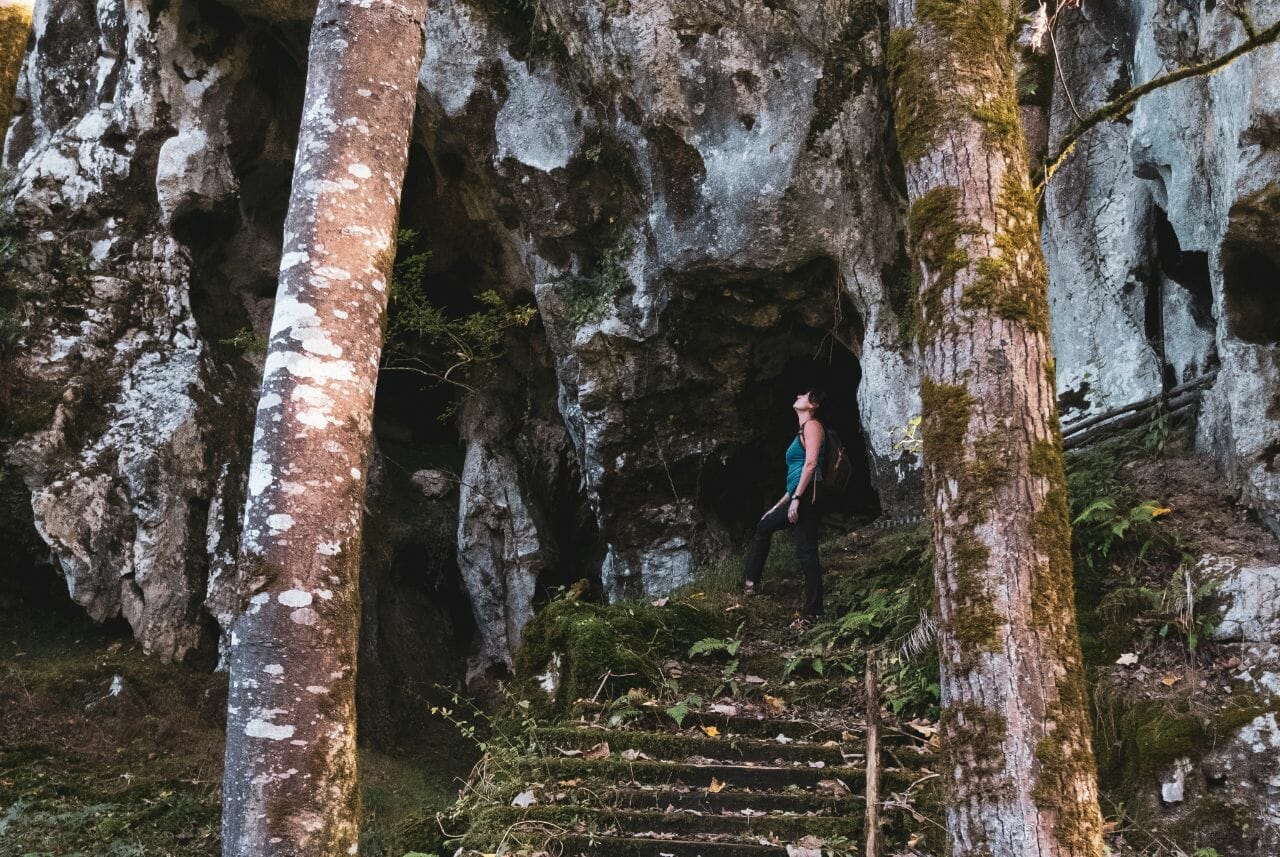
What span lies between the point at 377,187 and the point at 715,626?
454cm

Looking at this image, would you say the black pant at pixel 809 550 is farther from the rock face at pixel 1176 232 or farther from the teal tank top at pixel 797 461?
the rock face at pixel 1176 232

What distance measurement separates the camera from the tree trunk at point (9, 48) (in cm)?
443

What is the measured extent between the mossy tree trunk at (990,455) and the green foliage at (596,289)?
7.49 meters

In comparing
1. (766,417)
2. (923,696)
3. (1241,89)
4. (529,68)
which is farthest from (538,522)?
Answer: (1241,89)

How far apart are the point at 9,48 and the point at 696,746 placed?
16.4 ft

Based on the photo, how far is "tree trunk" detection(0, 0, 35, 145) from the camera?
14.5ft

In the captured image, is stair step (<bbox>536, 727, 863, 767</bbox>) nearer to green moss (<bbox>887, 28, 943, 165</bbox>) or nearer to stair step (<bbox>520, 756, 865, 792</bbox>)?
stair step (<bbox>520, 756, 865, 792</bbox>)

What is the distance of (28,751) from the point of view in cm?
954

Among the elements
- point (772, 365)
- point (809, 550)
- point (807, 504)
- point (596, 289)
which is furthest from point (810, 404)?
point (596, 289)

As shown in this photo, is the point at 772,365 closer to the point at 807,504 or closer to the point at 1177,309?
the point at 807,504

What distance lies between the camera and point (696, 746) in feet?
16.3

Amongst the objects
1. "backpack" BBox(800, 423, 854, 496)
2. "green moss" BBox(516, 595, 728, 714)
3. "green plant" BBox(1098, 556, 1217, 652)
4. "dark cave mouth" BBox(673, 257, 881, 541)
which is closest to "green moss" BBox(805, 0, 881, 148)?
"dark cave mouth" BBox(673, 257, 881, 541)

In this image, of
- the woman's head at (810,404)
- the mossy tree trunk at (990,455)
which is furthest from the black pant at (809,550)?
the mossy tree trunk at (990,455)

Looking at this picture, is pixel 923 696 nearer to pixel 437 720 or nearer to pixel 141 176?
pixel 437 720
